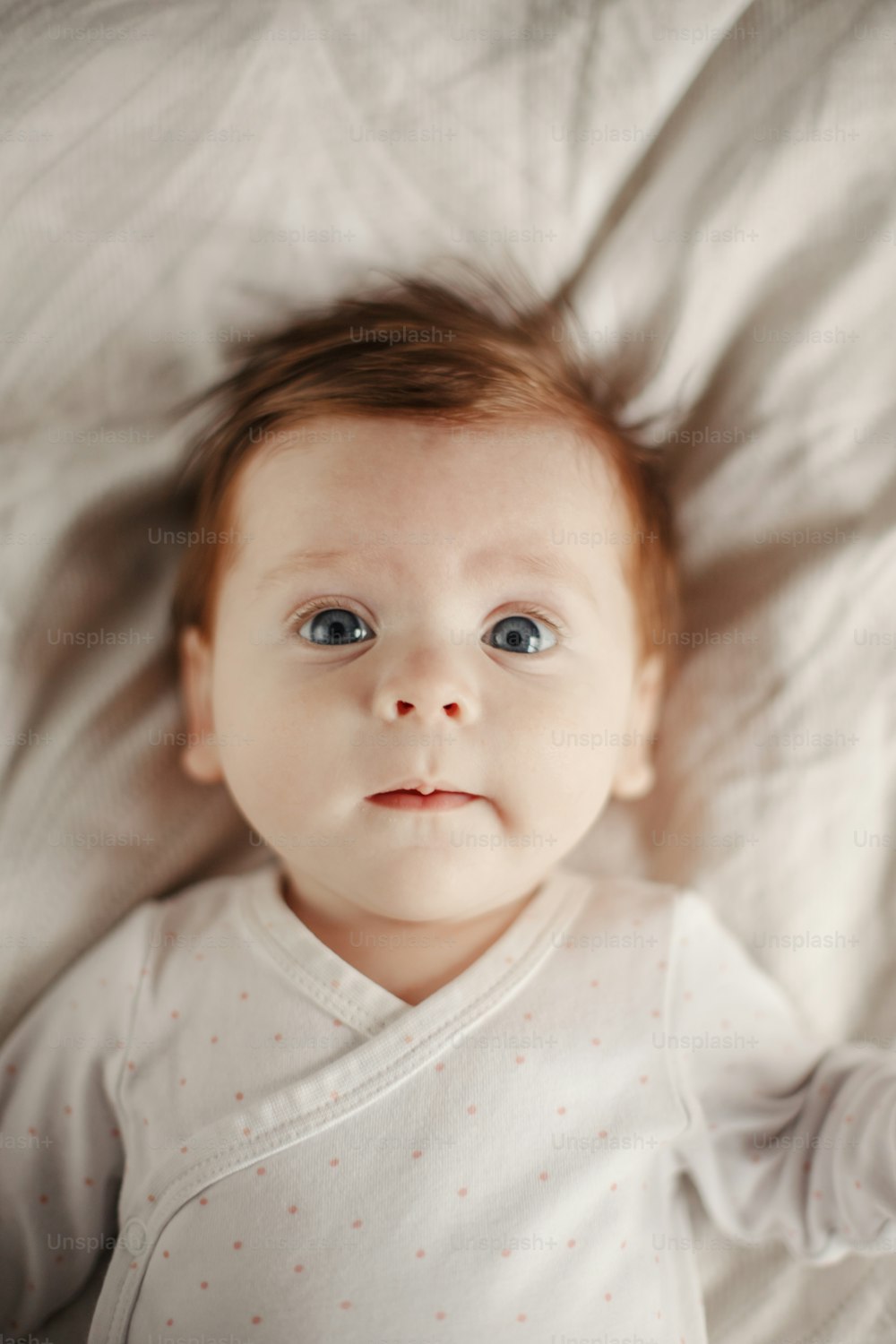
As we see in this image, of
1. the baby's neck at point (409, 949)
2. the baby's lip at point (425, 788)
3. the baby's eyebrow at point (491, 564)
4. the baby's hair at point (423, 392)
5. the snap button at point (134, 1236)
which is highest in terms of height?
the baby's hair at point (423, 392)

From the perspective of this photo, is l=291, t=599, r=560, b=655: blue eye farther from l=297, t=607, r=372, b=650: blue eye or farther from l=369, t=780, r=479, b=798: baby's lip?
l=369, t=780, r=479, b=798: baby's lip

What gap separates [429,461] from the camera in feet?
3.76

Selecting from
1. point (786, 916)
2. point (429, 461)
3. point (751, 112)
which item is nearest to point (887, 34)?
point (751, 112)

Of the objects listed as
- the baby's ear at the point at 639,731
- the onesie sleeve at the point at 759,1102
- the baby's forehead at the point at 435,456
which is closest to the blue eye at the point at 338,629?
the baby's forehead at the point at 435,456

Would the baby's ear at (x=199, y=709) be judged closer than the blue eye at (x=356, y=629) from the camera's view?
No

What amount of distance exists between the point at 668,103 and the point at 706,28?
0.09 meters

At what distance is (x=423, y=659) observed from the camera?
1.10 meters

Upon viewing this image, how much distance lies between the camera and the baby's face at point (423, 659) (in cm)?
111

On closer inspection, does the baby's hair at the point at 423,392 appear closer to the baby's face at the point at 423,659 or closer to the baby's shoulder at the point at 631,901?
the baby's face at the point at 423,659

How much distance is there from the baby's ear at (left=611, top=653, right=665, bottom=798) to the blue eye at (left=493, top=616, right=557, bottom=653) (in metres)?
0.21

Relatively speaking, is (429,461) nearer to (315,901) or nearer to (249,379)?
(249,379)

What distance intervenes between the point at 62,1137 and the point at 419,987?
45 cm

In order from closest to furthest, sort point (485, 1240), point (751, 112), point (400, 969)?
1. point (485, 1240)
2. point (400, 969)
3. point (751, 112)

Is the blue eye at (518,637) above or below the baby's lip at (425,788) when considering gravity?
above
